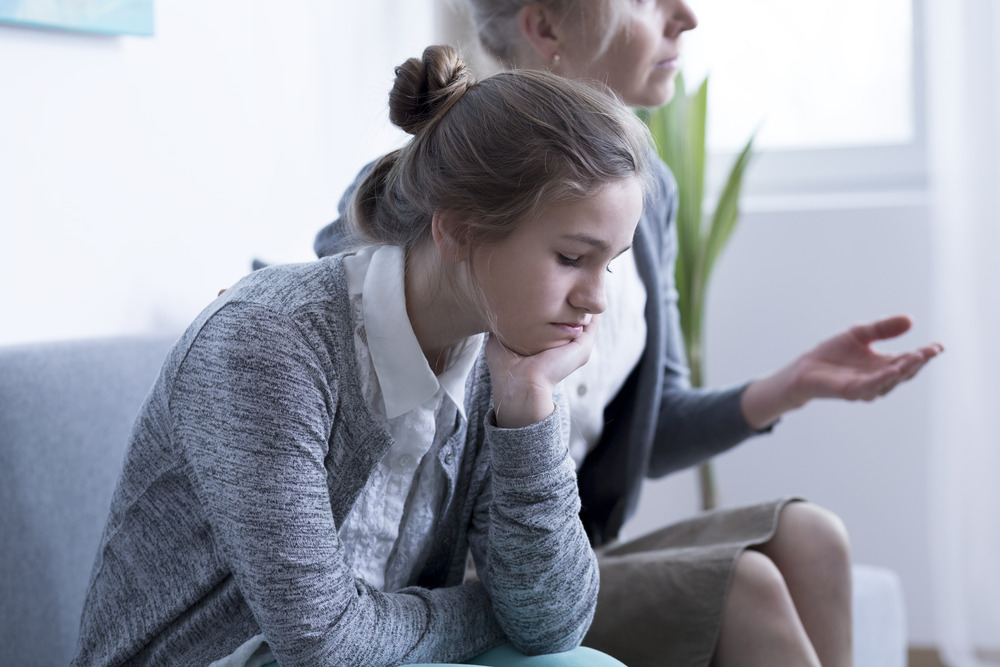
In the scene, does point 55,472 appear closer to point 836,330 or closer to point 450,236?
point 450,236

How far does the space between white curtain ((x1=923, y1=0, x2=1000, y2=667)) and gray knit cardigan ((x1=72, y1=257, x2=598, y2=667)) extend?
1.43 metres

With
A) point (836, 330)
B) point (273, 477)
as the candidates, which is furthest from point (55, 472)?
point (836, 330)

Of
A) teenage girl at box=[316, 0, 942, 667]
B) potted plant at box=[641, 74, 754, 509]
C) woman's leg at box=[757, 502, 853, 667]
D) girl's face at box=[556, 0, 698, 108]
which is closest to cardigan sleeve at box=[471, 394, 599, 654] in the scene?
teenage girl at box=[316, 0, 942, 667]

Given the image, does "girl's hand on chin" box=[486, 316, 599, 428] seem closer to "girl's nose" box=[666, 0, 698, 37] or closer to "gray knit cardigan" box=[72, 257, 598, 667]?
"gray knit cardigan" box=[72, 257, 598, 667]

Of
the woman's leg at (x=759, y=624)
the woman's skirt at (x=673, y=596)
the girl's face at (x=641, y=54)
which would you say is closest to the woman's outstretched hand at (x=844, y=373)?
the woman's skirt at (x=673, y=596)

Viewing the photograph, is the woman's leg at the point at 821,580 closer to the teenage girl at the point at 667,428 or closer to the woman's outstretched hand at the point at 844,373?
the teenage girl at the point at 667,428

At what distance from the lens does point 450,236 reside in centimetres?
90

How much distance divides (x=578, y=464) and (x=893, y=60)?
1514 mm

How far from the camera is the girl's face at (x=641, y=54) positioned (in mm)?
1334

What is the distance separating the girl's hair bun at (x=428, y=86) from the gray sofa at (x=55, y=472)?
0.49 m

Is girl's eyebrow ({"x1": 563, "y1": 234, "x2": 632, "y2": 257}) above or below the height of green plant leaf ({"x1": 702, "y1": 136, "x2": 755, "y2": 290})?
A: above

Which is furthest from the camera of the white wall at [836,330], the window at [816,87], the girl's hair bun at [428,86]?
the window at [816,87]

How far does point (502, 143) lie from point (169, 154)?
2.43 feet

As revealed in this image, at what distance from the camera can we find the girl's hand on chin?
94 cm
